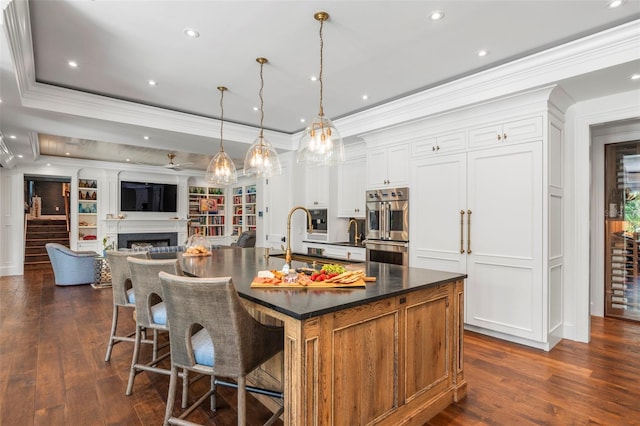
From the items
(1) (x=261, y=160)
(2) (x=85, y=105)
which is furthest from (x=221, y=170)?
(2) (x=85, y=105)

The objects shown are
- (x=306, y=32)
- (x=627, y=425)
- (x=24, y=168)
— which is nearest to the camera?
(x=627, y=425)

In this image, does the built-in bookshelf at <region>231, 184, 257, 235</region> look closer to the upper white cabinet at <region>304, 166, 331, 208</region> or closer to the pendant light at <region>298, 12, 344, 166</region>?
the upper white cabinet at <region>304, 166, 331, 208</region>

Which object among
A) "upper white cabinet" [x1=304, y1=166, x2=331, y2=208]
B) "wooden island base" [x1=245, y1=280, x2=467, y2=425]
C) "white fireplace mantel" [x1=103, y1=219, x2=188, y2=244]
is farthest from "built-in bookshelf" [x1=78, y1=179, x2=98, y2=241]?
"wooden island base" [x1=245, y1=280, x2=467, y2=425]

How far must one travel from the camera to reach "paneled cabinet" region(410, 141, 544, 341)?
333 centimetres

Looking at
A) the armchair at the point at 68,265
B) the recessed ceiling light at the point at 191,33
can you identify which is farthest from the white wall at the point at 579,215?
the armchair at the point at 68,265

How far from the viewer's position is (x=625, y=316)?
4.14 m

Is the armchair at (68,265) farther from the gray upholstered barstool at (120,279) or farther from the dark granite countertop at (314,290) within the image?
the dark granite countertop at (314,290)

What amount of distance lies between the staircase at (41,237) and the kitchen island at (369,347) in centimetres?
949

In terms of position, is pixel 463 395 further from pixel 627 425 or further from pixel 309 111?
pixel 309 111

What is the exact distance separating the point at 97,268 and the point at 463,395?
656cm

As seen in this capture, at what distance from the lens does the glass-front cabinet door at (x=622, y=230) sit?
4.08 meters

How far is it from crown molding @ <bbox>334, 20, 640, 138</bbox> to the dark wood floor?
2538 millimetres

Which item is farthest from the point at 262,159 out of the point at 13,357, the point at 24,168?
the point at 24,168

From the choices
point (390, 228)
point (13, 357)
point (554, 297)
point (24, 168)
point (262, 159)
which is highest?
point (24, 168)
